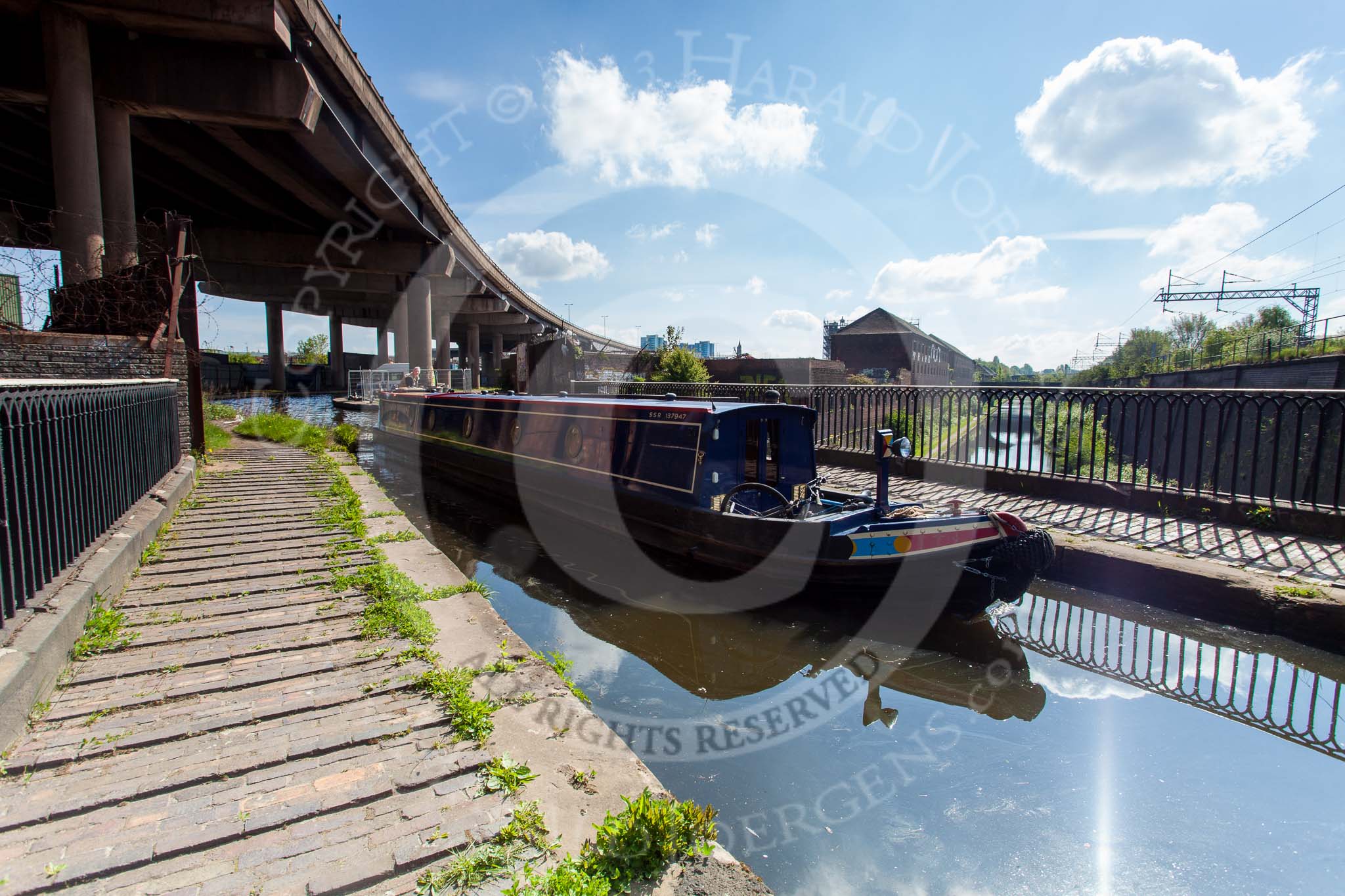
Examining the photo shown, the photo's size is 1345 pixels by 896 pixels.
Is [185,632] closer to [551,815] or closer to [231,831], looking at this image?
[231,831]

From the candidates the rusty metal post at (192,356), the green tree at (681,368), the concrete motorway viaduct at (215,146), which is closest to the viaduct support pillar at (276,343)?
the concrete motorway viaduct at (215,146)

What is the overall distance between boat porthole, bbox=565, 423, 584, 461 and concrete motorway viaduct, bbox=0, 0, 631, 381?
5552 mm

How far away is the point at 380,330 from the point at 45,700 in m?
56.7

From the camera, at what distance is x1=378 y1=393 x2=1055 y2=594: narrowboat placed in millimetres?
5504

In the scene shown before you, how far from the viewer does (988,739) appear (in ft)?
12.8

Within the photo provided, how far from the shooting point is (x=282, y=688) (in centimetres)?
313

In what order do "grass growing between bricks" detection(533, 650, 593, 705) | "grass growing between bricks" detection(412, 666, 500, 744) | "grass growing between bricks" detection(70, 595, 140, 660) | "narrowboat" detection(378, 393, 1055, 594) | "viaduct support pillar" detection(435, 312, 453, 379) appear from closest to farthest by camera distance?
"grass growing between bricks" detection(412, 666, 500, 744) < "grass growing between bricks" detection(70, 595, 140, 660) < "grass growing between bricks" detection(533, 650, 593, 705) < "narrowboat" detection(378, 393, 1055, 594) < "viaduct support pillar" detection(435, 312, 453, 379)

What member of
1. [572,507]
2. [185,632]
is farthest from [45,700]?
[572,507]

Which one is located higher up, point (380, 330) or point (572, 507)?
point (380, 330)

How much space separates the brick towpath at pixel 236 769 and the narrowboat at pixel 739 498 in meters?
3.51

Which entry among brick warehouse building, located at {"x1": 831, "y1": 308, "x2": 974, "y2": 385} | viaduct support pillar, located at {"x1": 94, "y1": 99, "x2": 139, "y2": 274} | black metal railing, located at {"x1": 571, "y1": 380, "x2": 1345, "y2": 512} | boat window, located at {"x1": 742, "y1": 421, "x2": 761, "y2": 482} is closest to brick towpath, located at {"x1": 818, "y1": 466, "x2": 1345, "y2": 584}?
black metal railing, located at {"x1": 571, "y1": 380, "x2": 1345, "y2": 512}

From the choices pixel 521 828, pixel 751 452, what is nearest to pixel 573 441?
pixel 751 452

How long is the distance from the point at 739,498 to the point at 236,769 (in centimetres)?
498

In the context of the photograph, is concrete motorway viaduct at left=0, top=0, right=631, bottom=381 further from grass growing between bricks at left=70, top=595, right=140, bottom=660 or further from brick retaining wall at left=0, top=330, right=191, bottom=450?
grass growing between bricks at left=70, top=595, right=140, bottom=660
